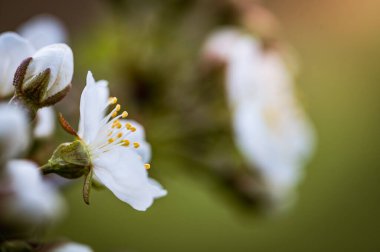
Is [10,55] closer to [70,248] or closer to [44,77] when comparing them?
[44,77]

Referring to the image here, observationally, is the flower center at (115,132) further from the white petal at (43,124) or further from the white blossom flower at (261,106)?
the white blossom flower at (261,106)

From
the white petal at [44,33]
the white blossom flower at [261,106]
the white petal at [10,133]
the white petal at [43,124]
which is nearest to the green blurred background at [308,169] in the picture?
the white blossom flower at [261,106]

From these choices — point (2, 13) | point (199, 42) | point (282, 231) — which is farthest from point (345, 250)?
point (2, 13)

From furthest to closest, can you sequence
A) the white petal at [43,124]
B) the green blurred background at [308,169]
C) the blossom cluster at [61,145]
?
the green blurred background at [308,169] → the white petal at [43,124] → the blossom cluster at [61,145]

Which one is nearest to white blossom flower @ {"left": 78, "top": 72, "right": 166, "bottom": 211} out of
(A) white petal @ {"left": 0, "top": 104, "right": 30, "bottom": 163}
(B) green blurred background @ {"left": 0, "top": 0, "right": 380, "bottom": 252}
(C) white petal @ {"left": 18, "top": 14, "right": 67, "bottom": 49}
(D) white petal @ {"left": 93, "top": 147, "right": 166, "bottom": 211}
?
(D) white petal @ {"left": 93, "top": 147, "right": 166, "bottom": 211}

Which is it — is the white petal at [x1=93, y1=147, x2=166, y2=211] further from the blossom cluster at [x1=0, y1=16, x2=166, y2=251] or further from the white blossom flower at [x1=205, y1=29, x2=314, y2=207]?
the white blossom flower at [x1=205, y1=29, x2=314, y2=207]

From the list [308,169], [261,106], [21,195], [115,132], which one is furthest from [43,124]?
[308,169]
